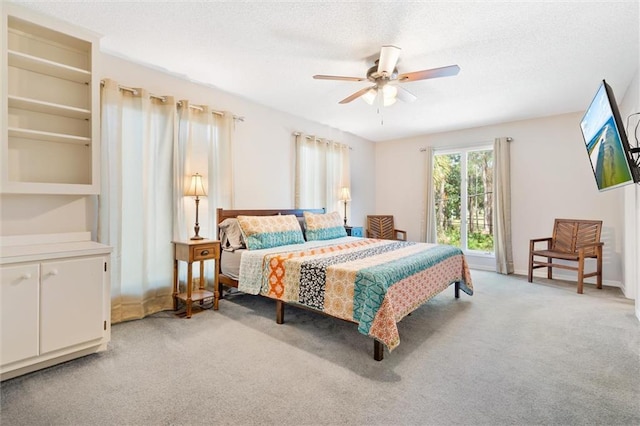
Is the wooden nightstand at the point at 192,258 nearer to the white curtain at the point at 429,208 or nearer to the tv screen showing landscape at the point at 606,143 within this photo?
the tv screen showing landscape at the point at 606,143

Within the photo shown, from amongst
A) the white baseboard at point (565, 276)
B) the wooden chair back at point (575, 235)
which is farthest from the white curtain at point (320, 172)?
the wooden chair back at point (575, 235)

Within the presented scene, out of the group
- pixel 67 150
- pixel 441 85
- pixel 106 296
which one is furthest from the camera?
pixel 441 85

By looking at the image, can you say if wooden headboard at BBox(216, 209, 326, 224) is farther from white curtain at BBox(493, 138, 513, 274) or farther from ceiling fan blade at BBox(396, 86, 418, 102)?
white curtain at BBox(493, 138, 513, 274)

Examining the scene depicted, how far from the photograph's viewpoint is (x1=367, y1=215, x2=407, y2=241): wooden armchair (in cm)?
597

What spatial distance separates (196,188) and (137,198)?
56 centimetres

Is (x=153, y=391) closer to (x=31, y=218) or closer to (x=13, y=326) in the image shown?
(x=13, y=326)

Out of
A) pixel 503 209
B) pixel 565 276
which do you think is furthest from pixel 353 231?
pixel 565 276

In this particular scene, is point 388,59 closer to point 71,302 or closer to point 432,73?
point 432,73

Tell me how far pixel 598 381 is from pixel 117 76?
15.1 ft

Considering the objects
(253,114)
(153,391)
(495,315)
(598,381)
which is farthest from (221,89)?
(598,381)

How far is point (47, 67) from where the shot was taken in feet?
7.50

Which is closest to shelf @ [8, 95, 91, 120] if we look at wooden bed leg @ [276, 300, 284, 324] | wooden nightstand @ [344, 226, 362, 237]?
wooden bed leg @ [276, 300, 284, 324]

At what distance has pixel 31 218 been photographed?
91.7 inches

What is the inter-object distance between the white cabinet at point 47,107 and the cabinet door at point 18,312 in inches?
25.6
